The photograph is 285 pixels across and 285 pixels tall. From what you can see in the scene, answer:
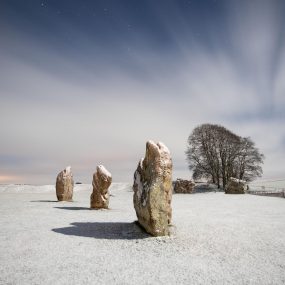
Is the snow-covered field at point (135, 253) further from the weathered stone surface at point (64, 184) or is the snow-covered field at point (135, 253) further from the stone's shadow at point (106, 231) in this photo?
the weathered stone surface at point (64, 184)

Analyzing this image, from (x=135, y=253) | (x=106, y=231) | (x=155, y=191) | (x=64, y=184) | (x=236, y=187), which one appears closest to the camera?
(x=135, y=253)

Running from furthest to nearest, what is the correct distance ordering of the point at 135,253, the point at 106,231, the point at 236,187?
the point at 236,187 < the point at 106,231 < the point at 135,253

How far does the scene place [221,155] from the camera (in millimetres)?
41875

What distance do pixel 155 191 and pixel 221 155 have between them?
111 ft

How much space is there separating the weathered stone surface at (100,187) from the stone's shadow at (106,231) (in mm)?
5526

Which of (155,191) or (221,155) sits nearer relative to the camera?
(155,191)

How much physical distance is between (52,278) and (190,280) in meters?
2.87

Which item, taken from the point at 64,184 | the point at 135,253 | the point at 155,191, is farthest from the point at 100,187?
the point at 135,253

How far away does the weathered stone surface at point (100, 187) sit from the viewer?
17.5m

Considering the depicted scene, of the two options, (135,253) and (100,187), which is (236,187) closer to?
(100,187)

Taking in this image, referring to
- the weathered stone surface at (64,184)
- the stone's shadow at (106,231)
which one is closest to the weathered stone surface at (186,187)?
the weathered stone surface at (64,184)

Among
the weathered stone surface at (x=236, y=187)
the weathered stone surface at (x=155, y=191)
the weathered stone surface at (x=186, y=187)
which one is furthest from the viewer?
the weathered stone surface at (x=186, y=187)

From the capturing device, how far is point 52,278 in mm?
6359

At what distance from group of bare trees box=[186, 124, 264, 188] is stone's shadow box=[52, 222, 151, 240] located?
32.0 meters
